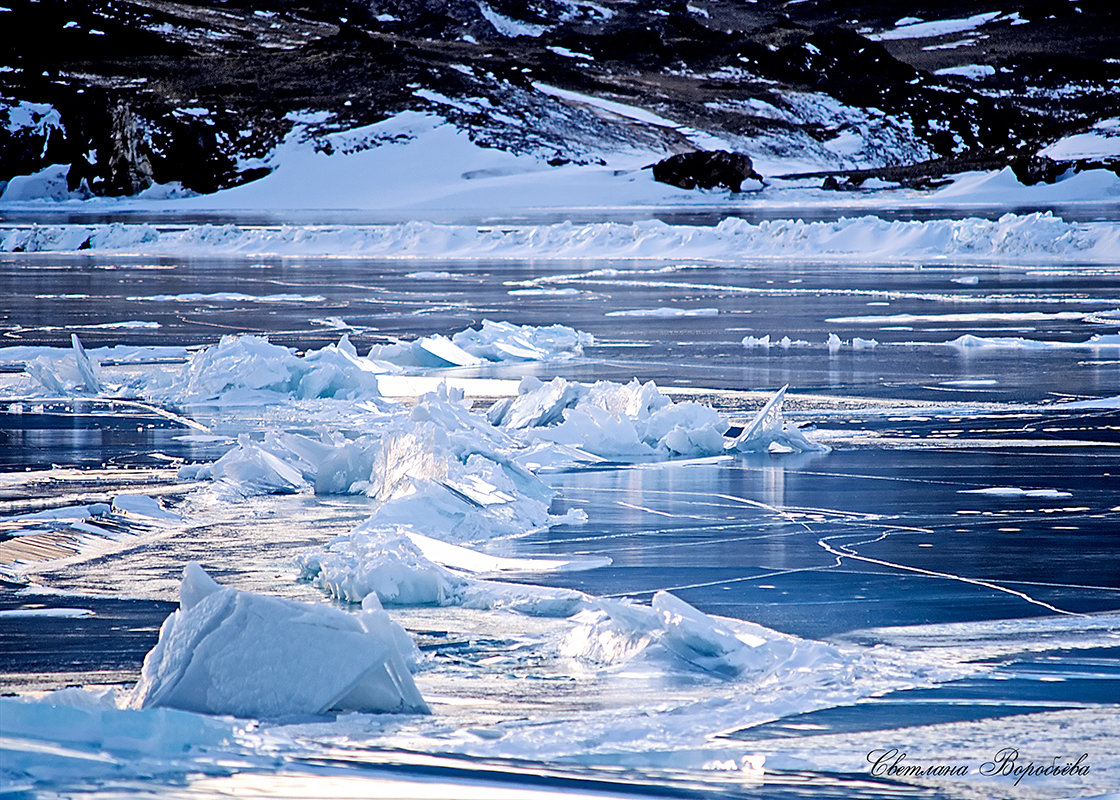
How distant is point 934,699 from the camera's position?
4.07 meters

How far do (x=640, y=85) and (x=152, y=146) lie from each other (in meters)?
46.0

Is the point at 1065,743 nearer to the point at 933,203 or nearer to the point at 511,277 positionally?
the point at 511,277

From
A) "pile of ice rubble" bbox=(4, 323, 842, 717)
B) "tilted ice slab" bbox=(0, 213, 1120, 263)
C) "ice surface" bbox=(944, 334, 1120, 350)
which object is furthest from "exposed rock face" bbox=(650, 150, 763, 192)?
"pile of ice rubble" bbox=(4, 323, 842, 717)

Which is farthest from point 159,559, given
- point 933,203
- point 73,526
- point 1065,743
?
point 933,203

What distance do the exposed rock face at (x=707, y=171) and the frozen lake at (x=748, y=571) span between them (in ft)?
198

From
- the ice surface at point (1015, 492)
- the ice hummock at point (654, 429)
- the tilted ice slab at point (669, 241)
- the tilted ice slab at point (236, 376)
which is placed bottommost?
the ice surface at point (1015, 492)

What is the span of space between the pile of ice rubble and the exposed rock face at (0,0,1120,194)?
5608cm

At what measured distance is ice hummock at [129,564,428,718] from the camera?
386 centimetres

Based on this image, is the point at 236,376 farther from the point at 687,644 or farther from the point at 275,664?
the point at 275,664

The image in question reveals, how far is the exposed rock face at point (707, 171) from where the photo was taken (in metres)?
74.4

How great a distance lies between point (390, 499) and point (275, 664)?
10.6 ft

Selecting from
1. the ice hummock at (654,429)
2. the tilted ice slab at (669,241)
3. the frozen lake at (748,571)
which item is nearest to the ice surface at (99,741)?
the frozen lake at (748,571)

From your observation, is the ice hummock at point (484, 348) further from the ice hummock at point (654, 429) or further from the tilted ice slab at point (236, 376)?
the ice hummock at point (654, 429)

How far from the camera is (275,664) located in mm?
3895
